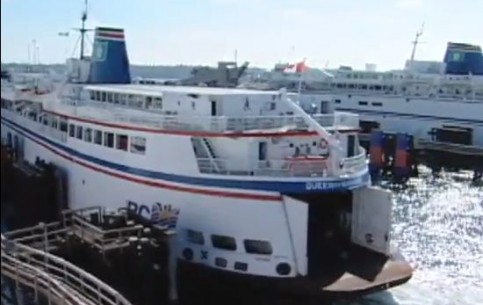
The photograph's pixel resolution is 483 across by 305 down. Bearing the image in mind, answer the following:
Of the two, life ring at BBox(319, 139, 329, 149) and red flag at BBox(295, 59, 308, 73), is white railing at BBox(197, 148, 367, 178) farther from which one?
red flag at BBox(295, 59, 308, 73)

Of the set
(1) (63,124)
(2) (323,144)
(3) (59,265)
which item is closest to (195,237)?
(3) (59,265)

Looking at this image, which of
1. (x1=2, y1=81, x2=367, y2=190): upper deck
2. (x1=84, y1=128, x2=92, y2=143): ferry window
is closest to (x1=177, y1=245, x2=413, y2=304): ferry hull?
(x1=2, y1=81, x2=367, y2=190): upper deck

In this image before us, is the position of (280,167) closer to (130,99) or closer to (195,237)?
(195,237)

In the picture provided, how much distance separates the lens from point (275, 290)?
62.4ft

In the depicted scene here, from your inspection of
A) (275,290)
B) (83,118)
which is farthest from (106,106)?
(275,290)

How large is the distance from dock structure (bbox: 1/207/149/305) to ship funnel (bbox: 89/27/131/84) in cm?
1448

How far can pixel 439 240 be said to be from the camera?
30.2 metres

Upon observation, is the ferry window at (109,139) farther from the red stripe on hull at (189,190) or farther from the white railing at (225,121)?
the red stripe on hull at (189,190)

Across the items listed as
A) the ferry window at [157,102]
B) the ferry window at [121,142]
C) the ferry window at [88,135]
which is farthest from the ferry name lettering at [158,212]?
the ferry window at [157,102]

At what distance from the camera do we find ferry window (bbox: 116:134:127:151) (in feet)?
75.2

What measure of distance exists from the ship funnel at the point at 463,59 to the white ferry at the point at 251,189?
5446cm

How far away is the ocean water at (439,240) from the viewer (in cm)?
2277

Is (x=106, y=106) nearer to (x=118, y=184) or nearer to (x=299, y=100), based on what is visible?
(x=118, y=184)

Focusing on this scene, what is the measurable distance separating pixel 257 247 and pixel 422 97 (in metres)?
49.0
